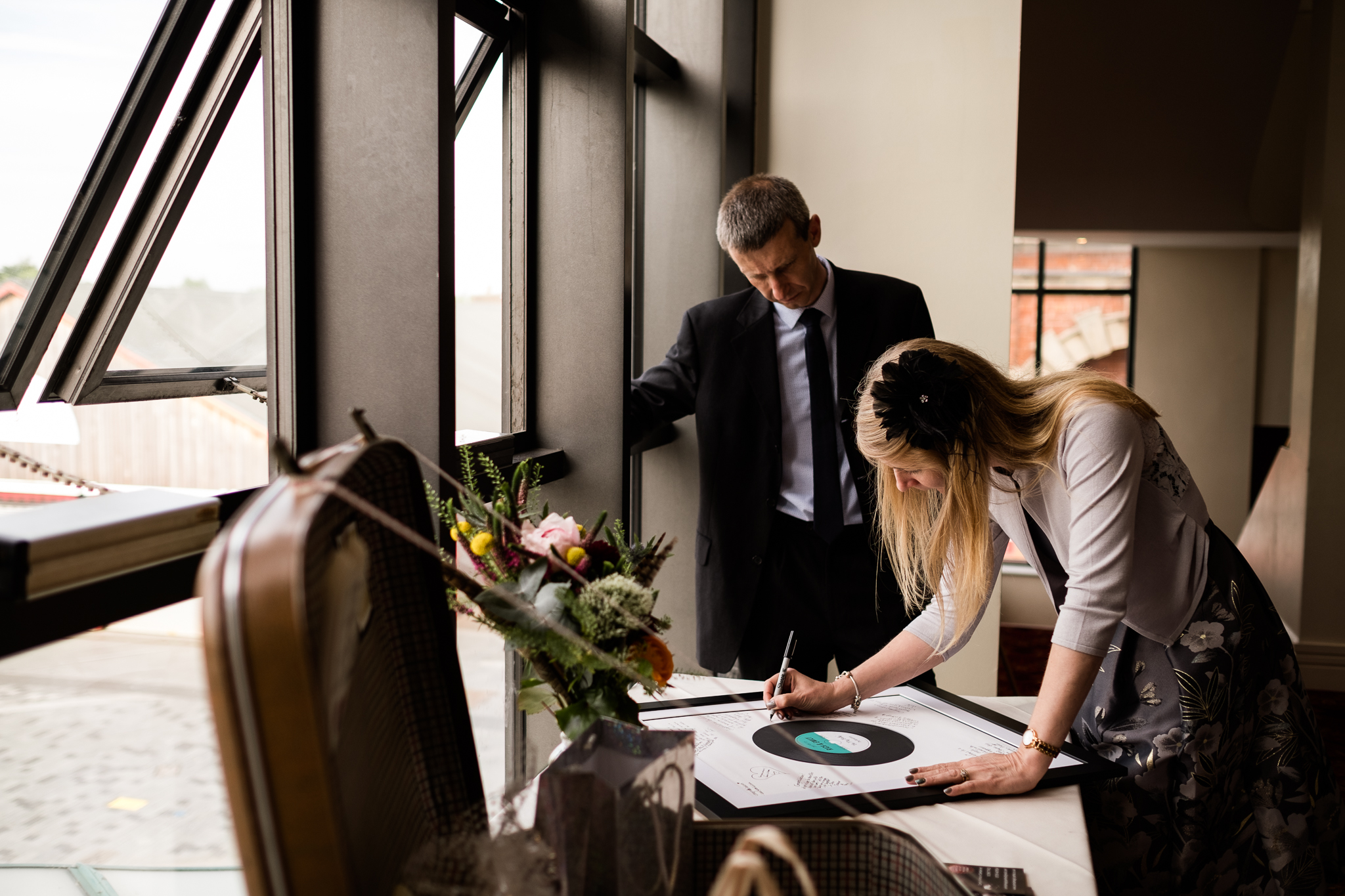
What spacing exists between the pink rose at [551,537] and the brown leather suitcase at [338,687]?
260 millimetres

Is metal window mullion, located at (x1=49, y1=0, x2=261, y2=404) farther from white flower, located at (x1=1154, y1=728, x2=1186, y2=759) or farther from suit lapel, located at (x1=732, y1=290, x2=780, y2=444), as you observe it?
white flower, located at (x1=1154, y1=728, x2=1186, y2=759)

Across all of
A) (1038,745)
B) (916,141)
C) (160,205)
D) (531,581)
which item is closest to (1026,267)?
(916,141)

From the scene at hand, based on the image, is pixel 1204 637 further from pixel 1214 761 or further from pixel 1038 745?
pixel 1038 745

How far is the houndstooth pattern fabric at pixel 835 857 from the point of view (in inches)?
32.9

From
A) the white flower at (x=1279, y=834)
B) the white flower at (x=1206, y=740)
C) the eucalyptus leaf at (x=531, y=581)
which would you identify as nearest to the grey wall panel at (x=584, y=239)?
the eucalyptus leaf at (x=531, y=581)

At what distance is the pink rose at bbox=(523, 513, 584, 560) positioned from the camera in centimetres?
105

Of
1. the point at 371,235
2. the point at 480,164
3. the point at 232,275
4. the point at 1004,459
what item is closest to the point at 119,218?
the point at 232,275

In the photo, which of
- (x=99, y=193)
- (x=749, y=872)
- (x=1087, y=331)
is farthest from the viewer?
(x=1087, y=331)

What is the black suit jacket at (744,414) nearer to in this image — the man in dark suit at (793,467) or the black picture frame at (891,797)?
the man in dark suit at (793,467)

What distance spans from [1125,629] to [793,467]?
93 centimetres

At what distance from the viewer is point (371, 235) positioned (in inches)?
53.5

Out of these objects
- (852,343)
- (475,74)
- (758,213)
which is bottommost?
(852,343)

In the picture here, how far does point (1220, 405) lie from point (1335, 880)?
28.8ft

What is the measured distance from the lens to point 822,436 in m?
2.21
